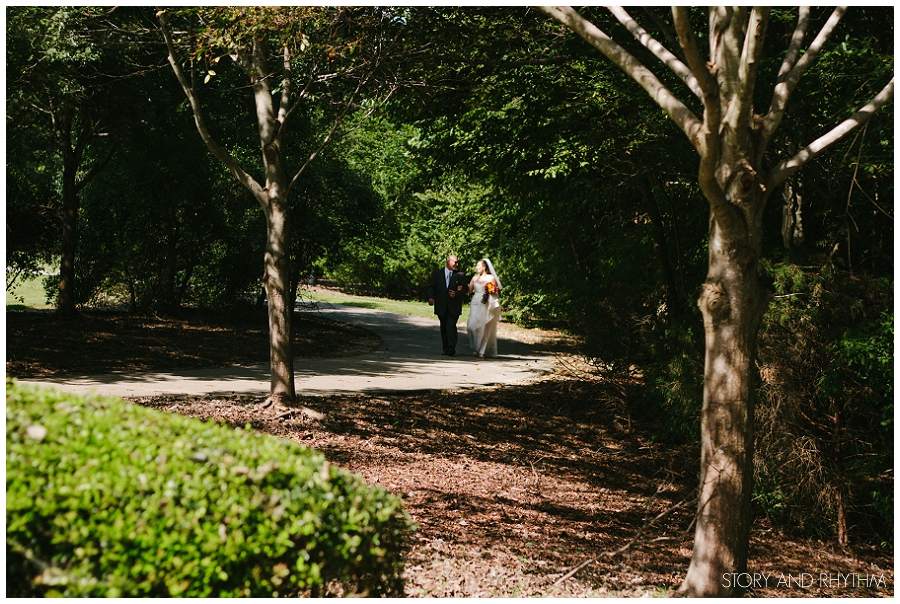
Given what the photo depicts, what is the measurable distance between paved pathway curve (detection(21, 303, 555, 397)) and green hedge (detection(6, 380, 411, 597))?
4444 mm

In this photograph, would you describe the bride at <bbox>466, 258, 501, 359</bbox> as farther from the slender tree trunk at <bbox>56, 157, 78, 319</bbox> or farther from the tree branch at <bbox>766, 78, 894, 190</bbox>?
the tree branch at <bbox>766, 78, 894, 190</bbox>

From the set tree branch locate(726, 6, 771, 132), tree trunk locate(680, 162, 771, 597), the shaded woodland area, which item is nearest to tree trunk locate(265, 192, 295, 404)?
the shaded woodland area

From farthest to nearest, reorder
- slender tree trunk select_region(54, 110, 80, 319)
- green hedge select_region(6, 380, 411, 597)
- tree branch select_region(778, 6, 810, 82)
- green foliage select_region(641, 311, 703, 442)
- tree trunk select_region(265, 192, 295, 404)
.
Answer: slender tree trunk select_region(54, 110, 80, 319), tree trunk select_region(265, 192, 295, 404), green foliage select_region(641, 311, 703, 442), tree branch select_region(778, 6, 810, 82), green hedge select_region(6, 380, 411, 597)

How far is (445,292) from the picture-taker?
15.3 m

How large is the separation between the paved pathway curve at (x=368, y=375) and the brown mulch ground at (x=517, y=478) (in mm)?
625

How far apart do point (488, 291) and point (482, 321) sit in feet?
2.73

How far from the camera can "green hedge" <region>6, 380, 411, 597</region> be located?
2.82 meters

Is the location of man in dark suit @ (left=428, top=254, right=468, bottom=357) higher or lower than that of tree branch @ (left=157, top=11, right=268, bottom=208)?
lower

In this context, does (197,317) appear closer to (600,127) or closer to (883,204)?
(600,127)

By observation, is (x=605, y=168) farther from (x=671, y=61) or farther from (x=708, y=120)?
(x=708, y=120)

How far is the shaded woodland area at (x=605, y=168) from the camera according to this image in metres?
6.94

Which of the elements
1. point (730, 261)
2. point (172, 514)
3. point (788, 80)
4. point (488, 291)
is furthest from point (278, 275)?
point (488, 291)

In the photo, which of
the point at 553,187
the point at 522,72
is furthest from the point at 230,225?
the point at 522,72

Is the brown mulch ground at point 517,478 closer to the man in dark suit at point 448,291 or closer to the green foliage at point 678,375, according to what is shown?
the green foliage at point 678,375
